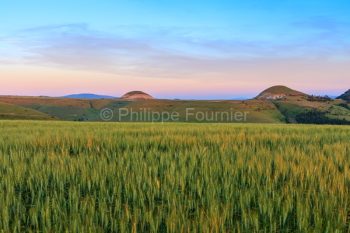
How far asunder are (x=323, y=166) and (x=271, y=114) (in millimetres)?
129706

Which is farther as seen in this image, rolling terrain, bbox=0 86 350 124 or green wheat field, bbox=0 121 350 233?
rolling terrain, bbox=0 86 350 124

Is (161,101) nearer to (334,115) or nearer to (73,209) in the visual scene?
(334,115)
